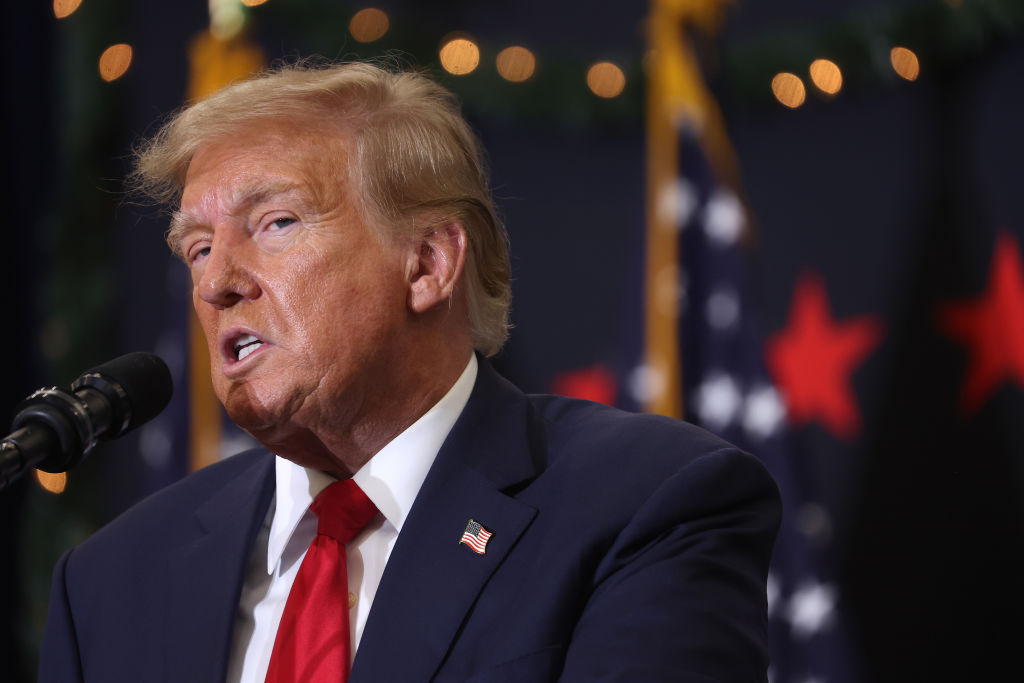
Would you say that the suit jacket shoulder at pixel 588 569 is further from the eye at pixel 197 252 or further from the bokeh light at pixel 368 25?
the bokeh light at pixel 368 25

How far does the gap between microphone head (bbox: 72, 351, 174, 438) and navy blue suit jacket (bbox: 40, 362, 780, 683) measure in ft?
1.12

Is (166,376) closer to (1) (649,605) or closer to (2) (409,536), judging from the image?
(2) (409,536)

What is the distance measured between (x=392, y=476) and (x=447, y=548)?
169 mm

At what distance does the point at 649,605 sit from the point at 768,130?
275cm

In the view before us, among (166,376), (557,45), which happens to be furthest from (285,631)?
(557,45)

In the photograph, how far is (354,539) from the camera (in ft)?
4.52

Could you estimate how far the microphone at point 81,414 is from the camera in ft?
3.23

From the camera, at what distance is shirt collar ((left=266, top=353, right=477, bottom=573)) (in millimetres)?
1379

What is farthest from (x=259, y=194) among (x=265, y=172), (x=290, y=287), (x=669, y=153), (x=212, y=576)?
(x=669, y=153)

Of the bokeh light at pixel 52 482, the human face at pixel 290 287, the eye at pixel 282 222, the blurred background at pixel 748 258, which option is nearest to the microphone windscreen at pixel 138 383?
the human face at pixel 290 287

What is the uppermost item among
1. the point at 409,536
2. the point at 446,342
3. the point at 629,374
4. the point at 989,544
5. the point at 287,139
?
the point at 287,139

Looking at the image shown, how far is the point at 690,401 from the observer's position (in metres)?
2.88

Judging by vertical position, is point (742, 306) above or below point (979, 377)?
above

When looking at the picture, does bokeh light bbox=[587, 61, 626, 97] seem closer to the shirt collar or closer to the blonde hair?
the blonde hair
